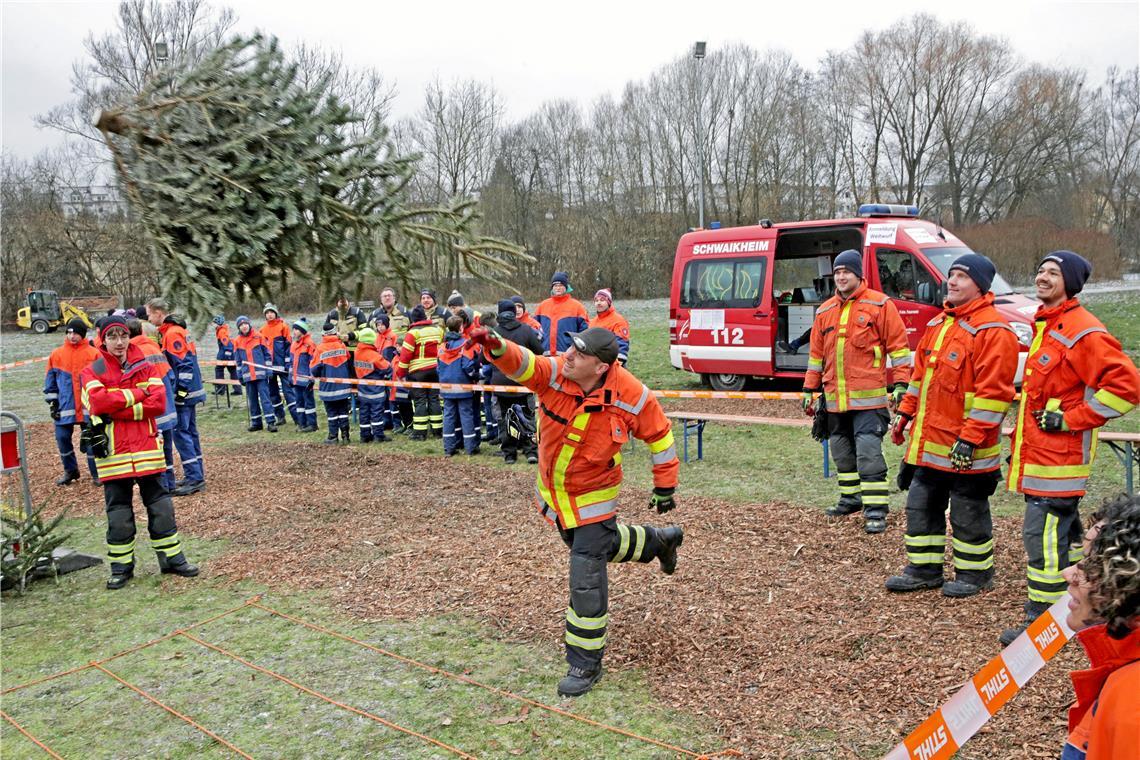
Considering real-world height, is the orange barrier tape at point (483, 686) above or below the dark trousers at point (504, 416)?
below

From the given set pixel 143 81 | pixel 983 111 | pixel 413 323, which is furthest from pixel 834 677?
pixel 983 111

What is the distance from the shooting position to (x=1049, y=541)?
4469mm

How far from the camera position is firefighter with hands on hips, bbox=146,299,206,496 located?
9.58 metres

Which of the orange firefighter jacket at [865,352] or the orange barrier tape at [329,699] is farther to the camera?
the orange firefighter jacket at [865,352]

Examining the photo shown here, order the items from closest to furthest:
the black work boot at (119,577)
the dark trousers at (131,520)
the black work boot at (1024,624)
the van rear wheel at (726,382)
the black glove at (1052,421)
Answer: the black glove at (1052,421), the black work boot at (1024,624), the dark trousers at (131,520), the black work boot at (119,577), the van rear wheel at (726,382)

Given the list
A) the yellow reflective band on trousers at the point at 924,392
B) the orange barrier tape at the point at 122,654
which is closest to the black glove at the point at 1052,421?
the yellow reflective band on trousers at the point at 924,392

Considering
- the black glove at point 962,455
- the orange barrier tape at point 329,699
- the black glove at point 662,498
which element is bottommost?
the orange barrier tape at point 329,699

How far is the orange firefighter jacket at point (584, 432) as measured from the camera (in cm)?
446

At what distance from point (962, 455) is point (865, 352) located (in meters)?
1.95

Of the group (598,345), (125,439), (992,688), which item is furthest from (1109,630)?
(125,439)

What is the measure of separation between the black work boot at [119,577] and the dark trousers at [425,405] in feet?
19.9

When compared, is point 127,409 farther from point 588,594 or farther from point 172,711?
point 588,594

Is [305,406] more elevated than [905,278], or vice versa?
[905,278]

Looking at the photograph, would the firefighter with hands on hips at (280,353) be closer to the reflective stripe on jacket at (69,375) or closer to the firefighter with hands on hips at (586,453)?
the reflective stripe on jacket at (69,375)
